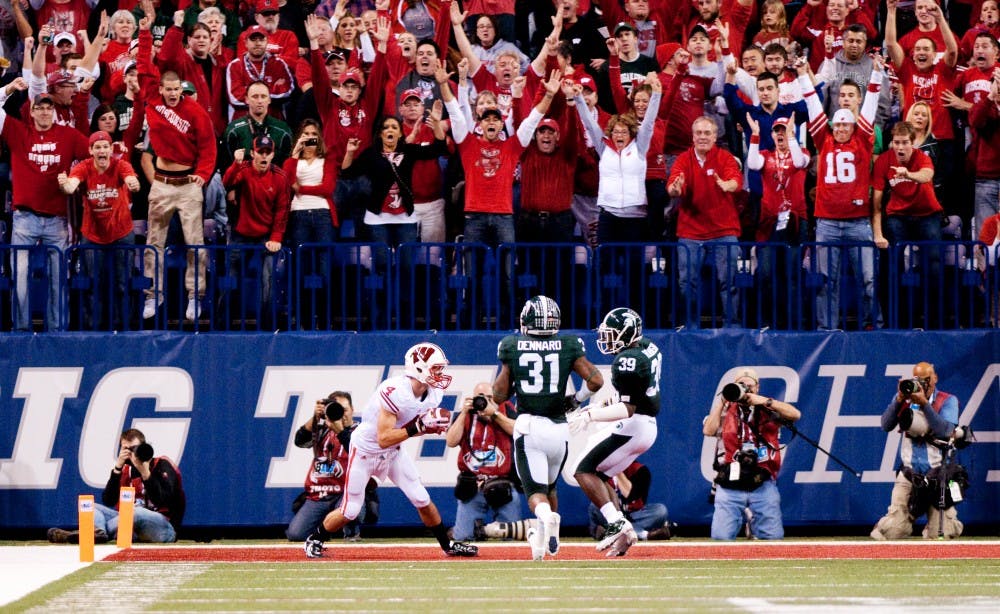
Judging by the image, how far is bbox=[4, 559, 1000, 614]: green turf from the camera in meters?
9.96

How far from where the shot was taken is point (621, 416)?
42.7ft

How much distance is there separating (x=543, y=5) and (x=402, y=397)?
23.9 ft

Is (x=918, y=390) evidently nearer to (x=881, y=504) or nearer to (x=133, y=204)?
(x=881, y=504)

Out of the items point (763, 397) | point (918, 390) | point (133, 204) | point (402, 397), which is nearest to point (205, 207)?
point (133, 204)

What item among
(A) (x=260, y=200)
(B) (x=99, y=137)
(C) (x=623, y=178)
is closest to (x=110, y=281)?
(B) (x=99, y=137)

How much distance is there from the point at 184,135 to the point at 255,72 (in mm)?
1518

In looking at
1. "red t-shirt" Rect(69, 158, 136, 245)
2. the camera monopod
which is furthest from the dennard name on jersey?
"red t-shirt" Rect(69, 158, 136, 245)

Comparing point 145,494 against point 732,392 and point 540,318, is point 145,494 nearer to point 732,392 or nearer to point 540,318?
point 540,318

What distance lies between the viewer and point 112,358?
15945 millimetres

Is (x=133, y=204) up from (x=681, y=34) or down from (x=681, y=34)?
down

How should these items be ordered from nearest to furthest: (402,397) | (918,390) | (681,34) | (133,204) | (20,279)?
(402,397) < (918,390) < (20,279) < (133,204) < (681,34)

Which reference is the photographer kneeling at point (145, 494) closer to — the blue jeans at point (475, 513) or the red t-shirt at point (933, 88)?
the blue jeans at point (475, 513)

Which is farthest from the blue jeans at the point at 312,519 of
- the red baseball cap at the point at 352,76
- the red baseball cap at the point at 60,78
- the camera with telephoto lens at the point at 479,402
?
the red baseball cap at the point at 60,78

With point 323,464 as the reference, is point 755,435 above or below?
above
